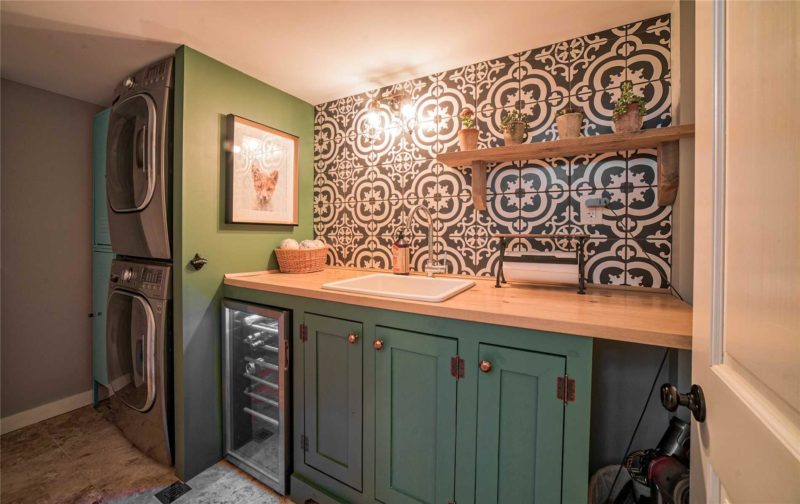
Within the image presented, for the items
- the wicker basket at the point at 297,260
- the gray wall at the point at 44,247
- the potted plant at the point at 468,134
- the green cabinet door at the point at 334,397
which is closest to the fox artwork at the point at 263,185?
the wicker basket at the point at 297,260

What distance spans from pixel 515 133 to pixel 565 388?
1.18 m

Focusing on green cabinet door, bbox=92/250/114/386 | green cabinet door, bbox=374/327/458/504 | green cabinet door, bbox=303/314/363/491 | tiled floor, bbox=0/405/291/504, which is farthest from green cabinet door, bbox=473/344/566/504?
green cabinet door, bbox=92/250/114/386

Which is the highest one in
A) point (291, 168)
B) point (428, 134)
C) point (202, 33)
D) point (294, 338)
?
point (202, 33)

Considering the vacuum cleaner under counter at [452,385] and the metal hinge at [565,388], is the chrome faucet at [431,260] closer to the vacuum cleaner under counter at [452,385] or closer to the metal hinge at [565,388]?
the vacuum cleaner under counter at [452,385]

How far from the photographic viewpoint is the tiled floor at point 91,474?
1.64m

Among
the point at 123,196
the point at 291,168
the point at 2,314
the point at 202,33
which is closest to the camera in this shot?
the point at 202,33

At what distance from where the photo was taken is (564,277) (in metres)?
1.46

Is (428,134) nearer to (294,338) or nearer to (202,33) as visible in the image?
(202,33)

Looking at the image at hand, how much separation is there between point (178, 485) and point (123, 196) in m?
1.69

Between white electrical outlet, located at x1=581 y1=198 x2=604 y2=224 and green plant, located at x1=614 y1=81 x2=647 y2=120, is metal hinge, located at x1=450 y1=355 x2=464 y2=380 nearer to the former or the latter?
white electrical outlet, located at x1=581 y1=198 x2=604 y2=224

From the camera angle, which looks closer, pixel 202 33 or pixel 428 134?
pixel 202 33

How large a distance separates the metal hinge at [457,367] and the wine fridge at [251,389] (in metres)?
1.00

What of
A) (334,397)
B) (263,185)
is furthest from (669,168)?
(263,185)

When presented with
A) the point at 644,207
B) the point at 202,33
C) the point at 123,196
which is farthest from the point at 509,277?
the point at 123,196
